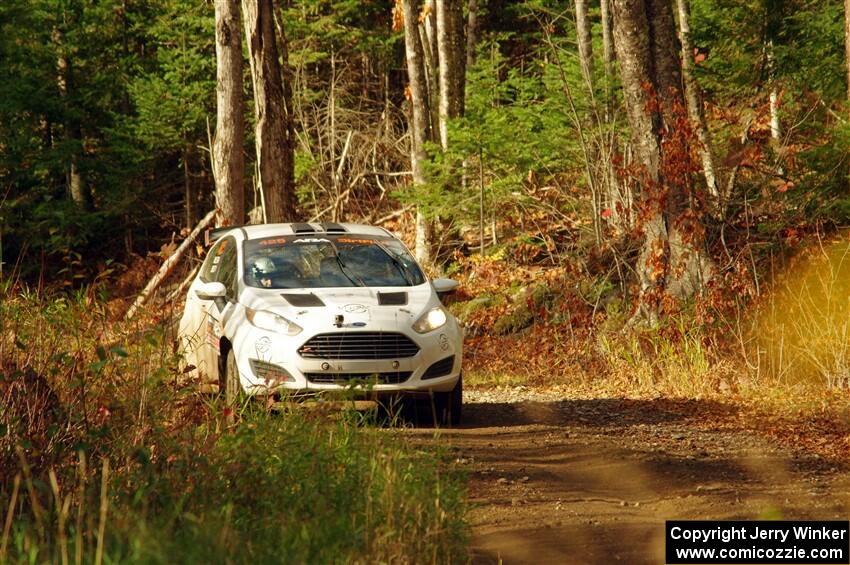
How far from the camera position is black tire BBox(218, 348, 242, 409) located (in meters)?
10.2

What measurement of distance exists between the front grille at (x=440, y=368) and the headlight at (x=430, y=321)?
305 mm

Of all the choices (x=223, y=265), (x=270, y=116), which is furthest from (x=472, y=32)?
(x=223, y=265)

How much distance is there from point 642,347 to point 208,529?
10.1 metres

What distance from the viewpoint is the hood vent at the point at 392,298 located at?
10.5 metres

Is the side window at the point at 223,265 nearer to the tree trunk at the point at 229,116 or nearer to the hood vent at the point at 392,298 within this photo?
the hood vent at the point at 392,298

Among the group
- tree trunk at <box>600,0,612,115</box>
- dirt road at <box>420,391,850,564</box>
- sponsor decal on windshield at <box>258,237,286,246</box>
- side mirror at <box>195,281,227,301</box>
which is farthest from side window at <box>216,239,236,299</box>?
tree trunk at <box>600,0,612,115</box>

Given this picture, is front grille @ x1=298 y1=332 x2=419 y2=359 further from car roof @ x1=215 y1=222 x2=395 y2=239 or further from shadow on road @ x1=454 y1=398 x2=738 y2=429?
car roof @ x1=215 y1=222 x2=395 y2=239

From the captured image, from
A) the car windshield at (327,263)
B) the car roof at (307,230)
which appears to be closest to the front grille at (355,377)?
the car windshield at (327,263)

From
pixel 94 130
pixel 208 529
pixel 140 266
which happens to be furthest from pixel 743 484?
pixel 94 130

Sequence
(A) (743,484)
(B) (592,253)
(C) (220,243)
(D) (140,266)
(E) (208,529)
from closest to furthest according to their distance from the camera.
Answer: (E) (208,529), (A) (743,484), (C) (220,243), (B) (592,253), (D) (140,266)

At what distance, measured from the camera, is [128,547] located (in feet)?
A: 17.3

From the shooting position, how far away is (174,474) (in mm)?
6500

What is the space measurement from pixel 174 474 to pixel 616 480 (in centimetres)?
333

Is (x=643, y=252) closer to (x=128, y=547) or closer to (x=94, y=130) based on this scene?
(x=128, y=547)
